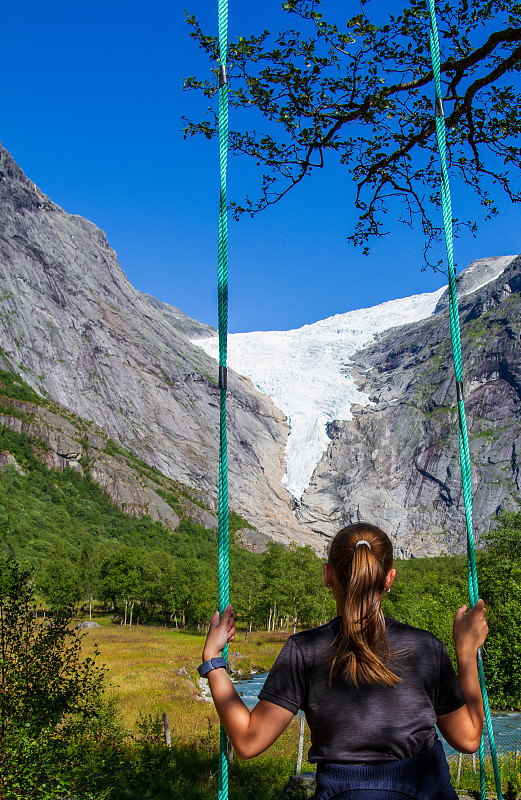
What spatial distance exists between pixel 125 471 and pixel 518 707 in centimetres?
8755

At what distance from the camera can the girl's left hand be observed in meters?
1.97

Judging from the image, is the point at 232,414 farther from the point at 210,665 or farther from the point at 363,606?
the point at 363,606

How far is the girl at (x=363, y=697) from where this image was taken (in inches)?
67.4

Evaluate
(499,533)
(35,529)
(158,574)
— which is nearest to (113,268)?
(35,529)

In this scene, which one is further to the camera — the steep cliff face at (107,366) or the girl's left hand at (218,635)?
the steep cliff face at (107,366)

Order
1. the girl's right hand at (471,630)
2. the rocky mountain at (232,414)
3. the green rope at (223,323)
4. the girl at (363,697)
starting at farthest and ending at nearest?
the rocky mountain at (232,414), the green rope at (223,323), the girl's right hand at (471,630), the girl at (363,697)

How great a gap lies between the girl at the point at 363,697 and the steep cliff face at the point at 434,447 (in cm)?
10831

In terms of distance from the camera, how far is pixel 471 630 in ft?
7.06

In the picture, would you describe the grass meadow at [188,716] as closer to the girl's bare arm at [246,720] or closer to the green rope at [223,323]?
the green rope at [223,323]

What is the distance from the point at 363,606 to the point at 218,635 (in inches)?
21.9

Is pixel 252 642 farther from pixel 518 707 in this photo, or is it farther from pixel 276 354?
pixel 276 354

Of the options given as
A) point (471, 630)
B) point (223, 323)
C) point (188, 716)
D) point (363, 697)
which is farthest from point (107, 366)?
point (363, 697)

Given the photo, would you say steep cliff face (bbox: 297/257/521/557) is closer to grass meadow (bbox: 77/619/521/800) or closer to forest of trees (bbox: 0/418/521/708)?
forest of trees (bbox: 0/418/521/708)

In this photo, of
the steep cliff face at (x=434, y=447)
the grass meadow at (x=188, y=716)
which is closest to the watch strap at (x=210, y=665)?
the grass meadow at (x=188, y=716)
